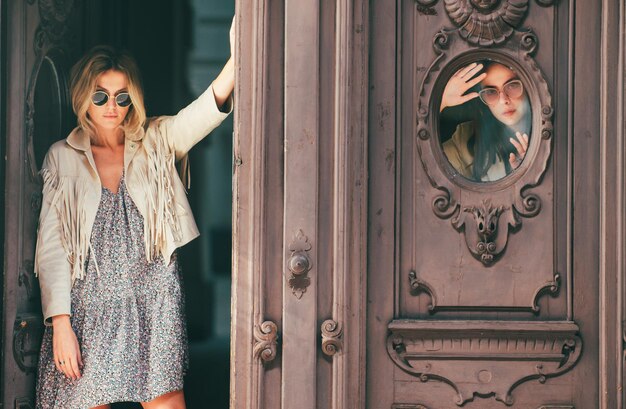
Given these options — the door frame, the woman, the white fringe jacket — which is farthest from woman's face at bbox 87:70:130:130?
the door frame

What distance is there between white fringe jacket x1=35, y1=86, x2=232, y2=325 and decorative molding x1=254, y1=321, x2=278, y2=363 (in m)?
0.72

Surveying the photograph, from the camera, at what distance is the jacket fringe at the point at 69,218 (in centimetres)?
502

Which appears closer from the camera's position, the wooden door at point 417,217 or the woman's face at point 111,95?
the wooden door at point 417,217

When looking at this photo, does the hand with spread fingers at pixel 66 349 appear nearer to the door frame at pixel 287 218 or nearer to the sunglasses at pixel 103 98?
the door frame at pixel 287 218

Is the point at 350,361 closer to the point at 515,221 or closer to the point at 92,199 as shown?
the point at 515,221

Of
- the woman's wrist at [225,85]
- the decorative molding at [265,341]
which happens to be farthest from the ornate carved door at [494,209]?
the woman's wrist at [225,85]

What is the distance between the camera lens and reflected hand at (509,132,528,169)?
15.6 ft

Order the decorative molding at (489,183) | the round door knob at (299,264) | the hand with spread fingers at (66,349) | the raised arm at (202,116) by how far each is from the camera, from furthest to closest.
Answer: the raised arm at (202,116) < the hand with spread fingers at (66,349) < the decorative molding at (489,183) < the round door knob at (299,264)

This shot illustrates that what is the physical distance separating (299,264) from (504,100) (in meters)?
1.21

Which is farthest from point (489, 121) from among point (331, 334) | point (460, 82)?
point (331, 334)

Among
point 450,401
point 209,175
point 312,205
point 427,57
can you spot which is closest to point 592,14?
point 427,57

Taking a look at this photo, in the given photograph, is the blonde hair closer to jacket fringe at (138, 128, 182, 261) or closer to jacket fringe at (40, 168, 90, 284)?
jacket fringe at (138, 128, 182, 261)

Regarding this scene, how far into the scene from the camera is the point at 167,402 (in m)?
4.98

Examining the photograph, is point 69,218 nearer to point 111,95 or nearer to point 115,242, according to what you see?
point 115,242
